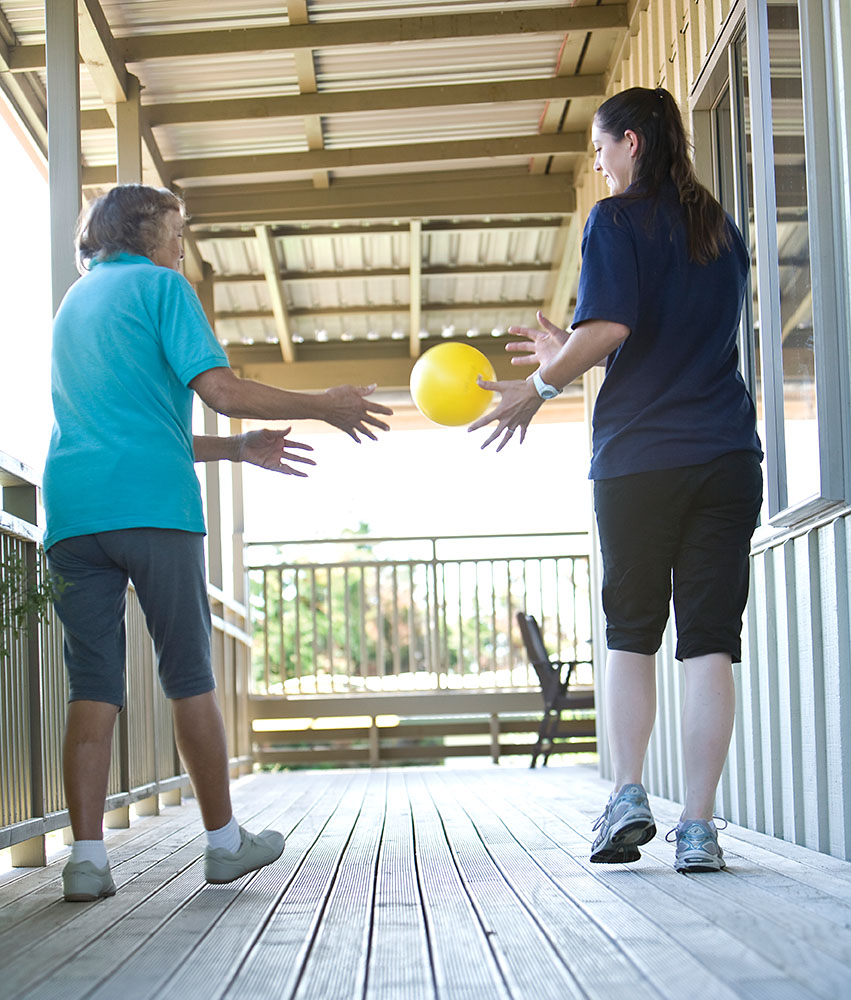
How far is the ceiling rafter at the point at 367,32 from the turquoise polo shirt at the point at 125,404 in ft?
10.5

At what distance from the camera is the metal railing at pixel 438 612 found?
9.38 metres

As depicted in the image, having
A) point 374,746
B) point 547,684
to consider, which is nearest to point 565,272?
point 547,684

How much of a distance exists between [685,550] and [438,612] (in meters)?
7.03

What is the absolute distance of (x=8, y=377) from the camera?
880cm

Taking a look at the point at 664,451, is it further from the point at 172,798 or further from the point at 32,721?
the point at 172,798

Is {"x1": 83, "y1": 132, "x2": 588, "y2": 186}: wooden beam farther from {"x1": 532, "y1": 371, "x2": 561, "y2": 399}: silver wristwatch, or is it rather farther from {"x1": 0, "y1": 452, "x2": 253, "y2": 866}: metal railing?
{"x1": 532, "y1": 371, "x2": 561, "y2": 399}: silver wristwatch

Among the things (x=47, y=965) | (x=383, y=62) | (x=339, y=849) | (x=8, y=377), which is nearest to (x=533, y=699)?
(x=8, y=377)

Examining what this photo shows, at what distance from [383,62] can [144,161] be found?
1411 millimetres

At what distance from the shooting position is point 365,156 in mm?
6676

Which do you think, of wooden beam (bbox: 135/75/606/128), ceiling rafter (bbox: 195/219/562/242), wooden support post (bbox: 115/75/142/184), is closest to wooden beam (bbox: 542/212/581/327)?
ceiling rafter (bbox: 195/219/562/242)

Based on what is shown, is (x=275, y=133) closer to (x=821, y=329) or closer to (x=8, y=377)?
(x=8, y=377)

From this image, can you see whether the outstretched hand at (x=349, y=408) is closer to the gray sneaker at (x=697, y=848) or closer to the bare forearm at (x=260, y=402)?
the bare forearm at (x=260, y=402)

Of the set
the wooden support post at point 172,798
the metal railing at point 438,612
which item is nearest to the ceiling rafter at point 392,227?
the metal railing at point 438,612

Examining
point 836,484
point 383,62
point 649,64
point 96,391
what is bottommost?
point 836,484
